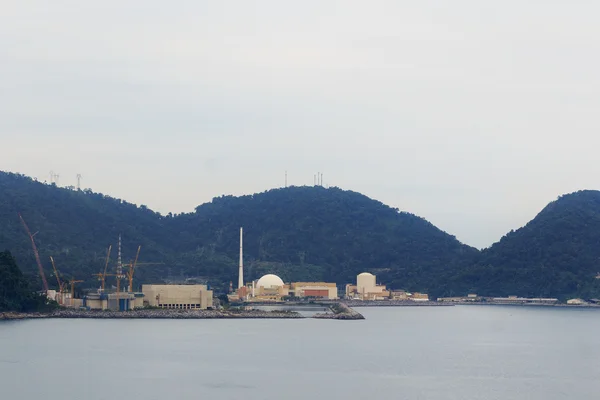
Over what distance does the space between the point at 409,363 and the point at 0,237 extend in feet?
419

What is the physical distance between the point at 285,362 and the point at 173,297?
62.6 m

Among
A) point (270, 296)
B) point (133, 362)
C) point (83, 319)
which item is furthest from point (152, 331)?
point (270, 296)

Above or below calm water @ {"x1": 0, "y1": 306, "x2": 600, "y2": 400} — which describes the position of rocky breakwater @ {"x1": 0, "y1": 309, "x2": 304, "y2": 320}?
above

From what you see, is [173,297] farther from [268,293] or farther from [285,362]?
[285,362]

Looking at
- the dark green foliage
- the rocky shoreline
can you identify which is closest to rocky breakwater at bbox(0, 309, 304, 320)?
the rocky shoreline

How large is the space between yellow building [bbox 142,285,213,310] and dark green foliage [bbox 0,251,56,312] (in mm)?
14520

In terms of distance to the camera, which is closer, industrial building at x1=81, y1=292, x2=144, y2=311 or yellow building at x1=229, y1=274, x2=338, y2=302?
industrial building at x1=81, y1=292, x2=144, y2=311

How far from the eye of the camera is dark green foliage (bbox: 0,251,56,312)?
11612cm

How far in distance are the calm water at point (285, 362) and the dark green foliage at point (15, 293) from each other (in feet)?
29.9

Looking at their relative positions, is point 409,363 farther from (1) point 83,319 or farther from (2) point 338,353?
(1) point 83,319

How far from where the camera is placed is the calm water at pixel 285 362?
2313 inches

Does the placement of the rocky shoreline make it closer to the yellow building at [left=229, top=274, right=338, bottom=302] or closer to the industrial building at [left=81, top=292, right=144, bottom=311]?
the industrial building at [left=81, top=292, right=144, bottom=311]

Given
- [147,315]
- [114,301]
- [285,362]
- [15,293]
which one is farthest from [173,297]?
[285,362]

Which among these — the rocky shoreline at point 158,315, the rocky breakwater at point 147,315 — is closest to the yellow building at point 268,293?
the rocky shoreline at point 158,315
